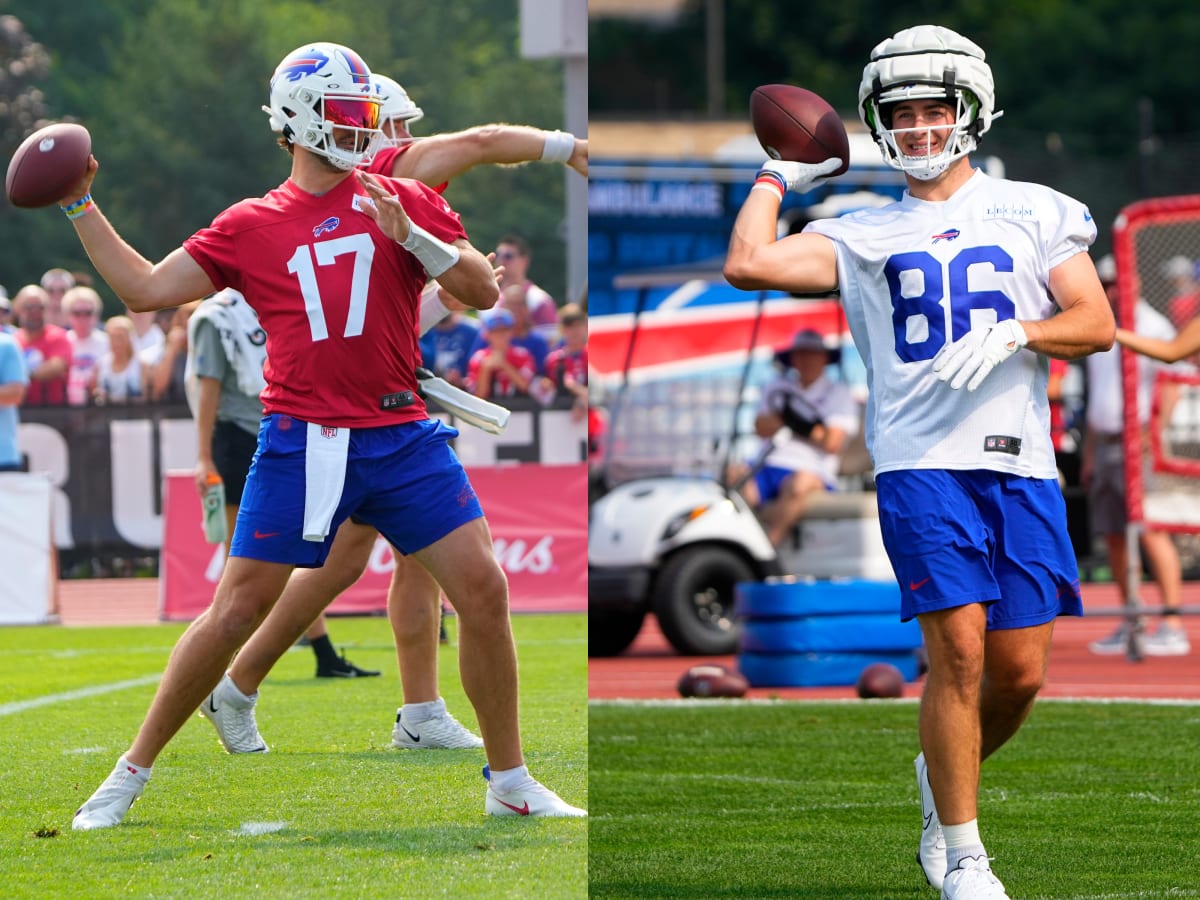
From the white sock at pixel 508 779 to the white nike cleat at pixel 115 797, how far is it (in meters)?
0.89

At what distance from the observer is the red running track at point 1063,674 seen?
35.1 ft

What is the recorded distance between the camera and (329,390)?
212 inches

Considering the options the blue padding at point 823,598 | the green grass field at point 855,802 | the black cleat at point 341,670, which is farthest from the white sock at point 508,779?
the blue padding at point 823,598

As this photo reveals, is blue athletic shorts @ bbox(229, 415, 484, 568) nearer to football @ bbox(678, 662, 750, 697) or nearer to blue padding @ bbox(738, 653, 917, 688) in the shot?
football @ bbox(678, 662, 750, 697)

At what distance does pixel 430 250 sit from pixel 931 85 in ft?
4.11

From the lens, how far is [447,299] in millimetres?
6359

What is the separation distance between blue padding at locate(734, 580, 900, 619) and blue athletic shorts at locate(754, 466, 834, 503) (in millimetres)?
2048

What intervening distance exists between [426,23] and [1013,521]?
53.5 feet

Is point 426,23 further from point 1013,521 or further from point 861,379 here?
point 1013,521

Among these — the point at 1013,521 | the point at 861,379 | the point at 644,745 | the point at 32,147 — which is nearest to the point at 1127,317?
Answer: the point at 644,745

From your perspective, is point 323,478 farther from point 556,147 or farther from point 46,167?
point 556,147

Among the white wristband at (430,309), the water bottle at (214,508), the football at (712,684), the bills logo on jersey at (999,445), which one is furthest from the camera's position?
the football at (712,684)

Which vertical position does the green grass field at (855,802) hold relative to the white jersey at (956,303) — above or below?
below

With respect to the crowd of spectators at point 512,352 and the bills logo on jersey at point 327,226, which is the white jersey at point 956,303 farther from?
the crowd of spectators at point 512,352
